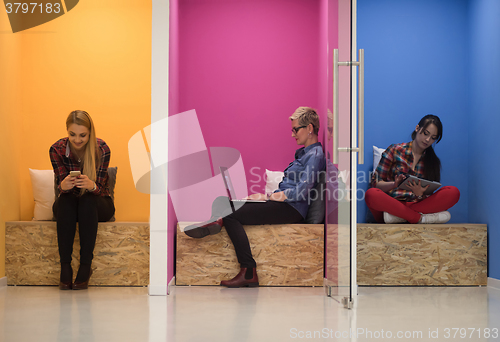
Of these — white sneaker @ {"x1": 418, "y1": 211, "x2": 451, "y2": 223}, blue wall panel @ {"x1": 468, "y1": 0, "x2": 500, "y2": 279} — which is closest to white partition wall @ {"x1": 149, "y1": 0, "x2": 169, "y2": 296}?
white sneaker @ {"x1": 418, "y1": 211, "x2": 451, "y2": 223}

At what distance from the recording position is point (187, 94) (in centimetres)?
366

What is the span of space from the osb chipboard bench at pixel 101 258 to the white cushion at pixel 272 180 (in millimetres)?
1112

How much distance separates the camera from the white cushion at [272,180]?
140 inches

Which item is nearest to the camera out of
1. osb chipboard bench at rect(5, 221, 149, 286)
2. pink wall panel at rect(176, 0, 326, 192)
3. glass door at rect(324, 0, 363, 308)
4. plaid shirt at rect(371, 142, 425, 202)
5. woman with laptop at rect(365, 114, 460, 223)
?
glass door at rect(324, 0, 363, 308)

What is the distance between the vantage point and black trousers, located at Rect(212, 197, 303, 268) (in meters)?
2.93

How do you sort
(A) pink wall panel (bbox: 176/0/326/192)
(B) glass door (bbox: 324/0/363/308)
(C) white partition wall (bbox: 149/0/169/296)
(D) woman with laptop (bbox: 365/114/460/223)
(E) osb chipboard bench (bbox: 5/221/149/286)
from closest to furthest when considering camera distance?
(B) glass door (bbox: 324/0/363/308) → (C) white partition wall (bbox: 149/0/169/296) → (E) osb chipboard bench (bbox: 5/221/149/286) → (D) woman with laptop (bbox: 365/114/460/223) → (A) pink wall panel (bbox: 176/0/326/192)

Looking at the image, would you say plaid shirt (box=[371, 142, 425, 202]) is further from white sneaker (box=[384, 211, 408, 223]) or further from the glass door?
the glass door

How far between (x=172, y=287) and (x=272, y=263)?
71 centimetres

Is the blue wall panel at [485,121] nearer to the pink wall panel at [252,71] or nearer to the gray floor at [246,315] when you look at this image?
the gray floor at [246,315]

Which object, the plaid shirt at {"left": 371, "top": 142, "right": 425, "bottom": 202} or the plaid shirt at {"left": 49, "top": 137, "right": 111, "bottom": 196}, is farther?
the plaid shirt at {"left": 371, "top": 142, "right": 425, "bottom": 202}

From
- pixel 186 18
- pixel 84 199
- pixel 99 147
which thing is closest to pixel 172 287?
pixel 84 199

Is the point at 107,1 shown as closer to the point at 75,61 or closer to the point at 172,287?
the point at 75,61

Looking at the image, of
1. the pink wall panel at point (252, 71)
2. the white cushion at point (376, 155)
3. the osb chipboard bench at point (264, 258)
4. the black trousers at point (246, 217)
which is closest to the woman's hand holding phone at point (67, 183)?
the osb chipboard bench at point (264, 258)

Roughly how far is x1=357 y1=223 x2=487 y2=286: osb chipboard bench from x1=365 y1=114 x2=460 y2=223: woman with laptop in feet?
0.41
